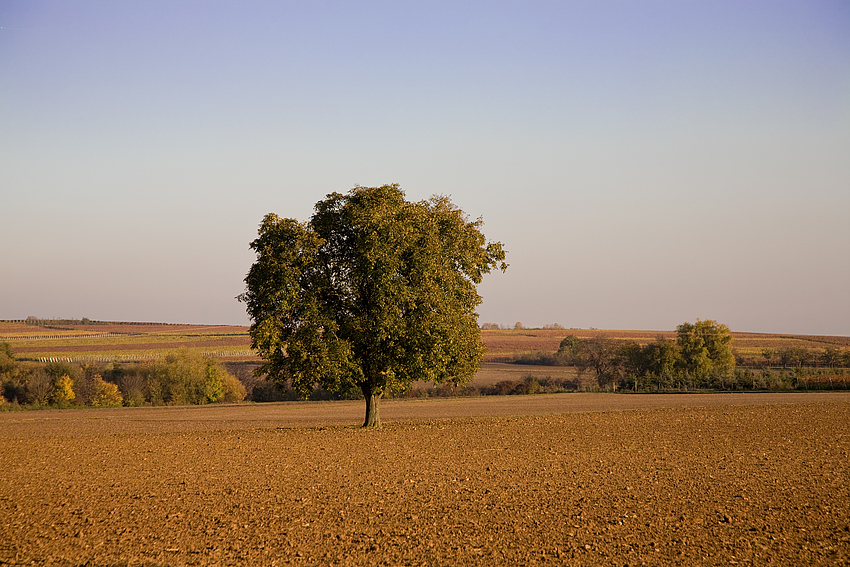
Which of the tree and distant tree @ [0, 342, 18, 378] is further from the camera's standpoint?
distant tree @ [0, 342, 18, 378]

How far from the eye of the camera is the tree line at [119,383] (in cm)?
8169

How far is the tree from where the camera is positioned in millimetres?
30594

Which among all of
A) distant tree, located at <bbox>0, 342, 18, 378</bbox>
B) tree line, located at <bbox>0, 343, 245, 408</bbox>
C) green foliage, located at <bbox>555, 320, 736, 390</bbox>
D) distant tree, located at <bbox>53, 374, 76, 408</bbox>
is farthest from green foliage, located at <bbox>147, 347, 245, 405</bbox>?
green foliage, located at <bbox>555, 320, 736, 390</bbox>

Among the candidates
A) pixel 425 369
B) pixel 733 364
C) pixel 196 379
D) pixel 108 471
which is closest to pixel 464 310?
pixel 425 369

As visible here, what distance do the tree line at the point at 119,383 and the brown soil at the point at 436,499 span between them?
181ft

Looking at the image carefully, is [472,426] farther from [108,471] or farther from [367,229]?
[108,471]

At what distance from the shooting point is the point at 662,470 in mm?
21500

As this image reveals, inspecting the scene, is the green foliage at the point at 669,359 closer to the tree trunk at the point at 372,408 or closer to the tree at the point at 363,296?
the tree trunk at the point at 372,408

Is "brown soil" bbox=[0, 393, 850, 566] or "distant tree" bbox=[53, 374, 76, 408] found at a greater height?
"brown soil" bbox=[0, 393, 850, 566]

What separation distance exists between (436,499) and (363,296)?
15.7m

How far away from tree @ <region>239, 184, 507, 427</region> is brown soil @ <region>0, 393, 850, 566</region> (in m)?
3.39

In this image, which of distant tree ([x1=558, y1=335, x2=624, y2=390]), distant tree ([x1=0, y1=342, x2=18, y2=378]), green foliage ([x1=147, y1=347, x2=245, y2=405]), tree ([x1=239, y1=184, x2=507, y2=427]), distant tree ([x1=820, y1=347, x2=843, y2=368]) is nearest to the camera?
tree ([x1=239, y1=184, x2=507, y2=427])

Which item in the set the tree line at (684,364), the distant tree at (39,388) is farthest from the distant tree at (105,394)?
the tree line at (684,364)

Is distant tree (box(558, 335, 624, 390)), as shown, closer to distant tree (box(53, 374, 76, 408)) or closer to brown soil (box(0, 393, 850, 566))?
distant tree (box(53, 374, 76, 408))
